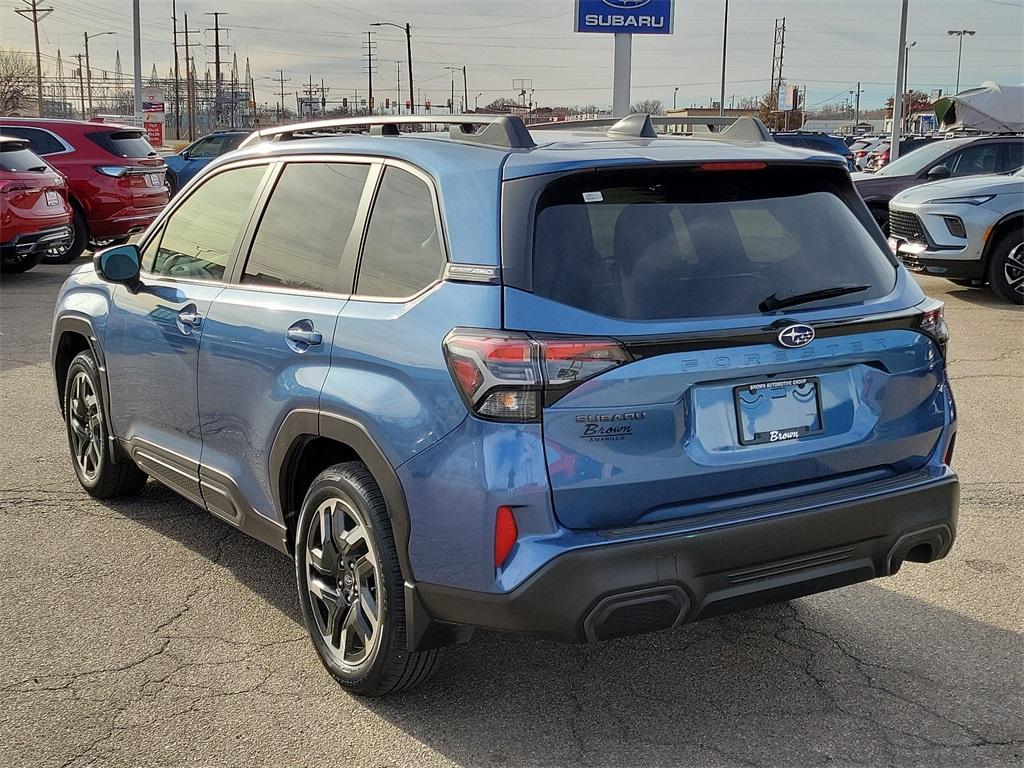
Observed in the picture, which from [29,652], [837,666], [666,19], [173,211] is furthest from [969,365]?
[666,19]

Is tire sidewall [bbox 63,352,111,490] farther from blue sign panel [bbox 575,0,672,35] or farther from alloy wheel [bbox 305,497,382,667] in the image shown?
blue sign panel [bbox 575,0,672,35]

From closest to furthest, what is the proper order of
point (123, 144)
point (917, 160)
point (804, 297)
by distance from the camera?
point (804, 297)
point (917, 160)
point (123, 144)

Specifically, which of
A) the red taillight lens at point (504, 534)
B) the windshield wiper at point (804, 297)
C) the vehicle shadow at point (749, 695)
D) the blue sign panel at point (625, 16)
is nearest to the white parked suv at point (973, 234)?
the vehicle shadow at point (749, 695)

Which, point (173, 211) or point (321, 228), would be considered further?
point (173, 211)

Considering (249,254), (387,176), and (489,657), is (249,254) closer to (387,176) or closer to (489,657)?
(387,176)

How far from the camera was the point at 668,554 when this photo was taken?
305cm

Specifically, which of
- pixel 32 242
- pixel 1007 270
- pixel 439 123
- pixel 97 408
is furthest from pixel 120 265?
pixel 32 242

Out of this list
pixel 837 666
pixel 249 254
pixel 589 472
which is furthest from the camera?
pixel 249 254

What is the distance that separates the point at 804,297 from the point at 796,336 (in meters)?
0.18

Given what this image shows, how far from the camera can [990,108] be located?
87.7 ft

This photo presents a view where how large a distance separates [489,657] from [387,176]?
1654mm

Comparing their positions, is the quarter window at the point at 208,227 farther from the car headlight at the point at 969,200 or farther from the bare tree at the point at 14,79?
the bare tree at the point at 14,79

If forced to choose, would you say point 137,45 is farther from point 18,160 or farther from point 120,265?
point 120,265

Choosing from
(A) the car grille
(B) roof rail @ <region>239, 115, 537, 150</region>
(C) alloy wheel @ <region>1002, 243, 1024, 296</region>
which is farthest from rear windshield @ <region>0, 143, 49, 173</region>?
(C) alloy wheel @ <region>1002, 243, 1024, 296</region>
